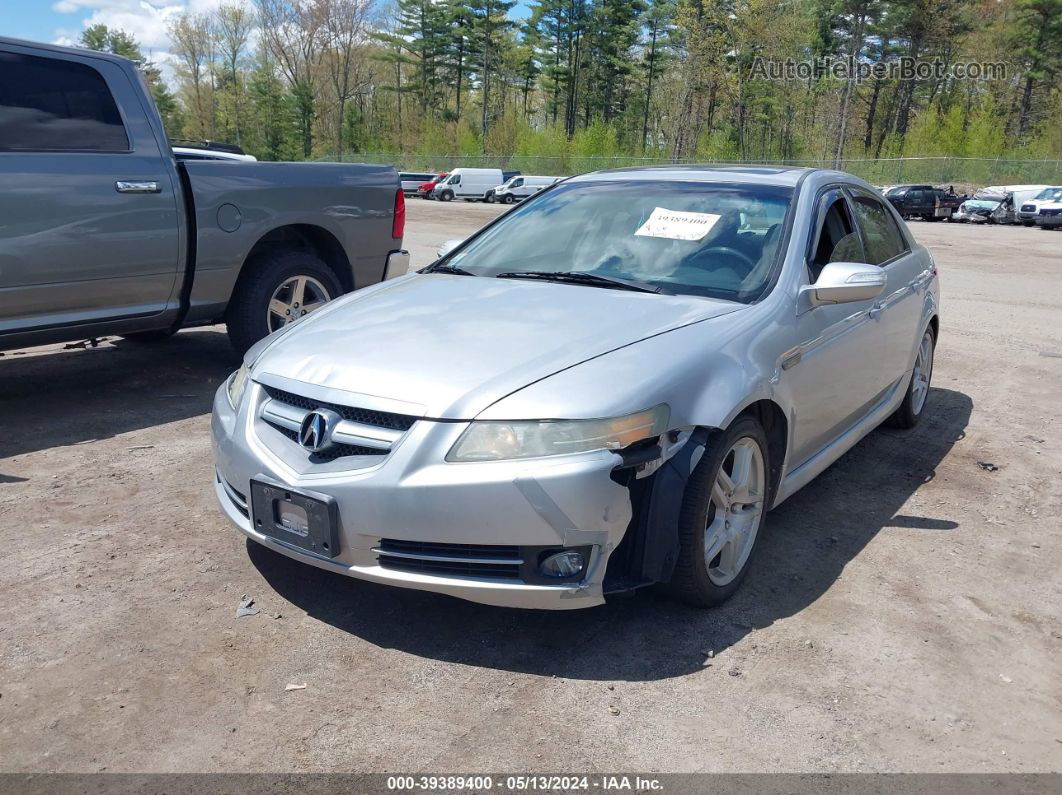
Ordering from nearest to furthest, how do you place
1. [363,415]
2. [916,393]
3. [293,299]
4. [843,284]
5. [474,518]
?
1. [474,518]
2. [363,415]
3. [843,284]
4. [916,393]
5. [293,299]

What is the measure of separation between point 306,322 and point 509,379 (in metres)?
1.21

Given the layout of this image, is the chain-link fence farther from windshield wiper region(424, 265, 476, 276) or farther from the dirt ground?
the dirt ground

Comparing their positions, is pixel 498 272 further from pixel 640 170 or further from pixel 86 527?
pixel 86 527

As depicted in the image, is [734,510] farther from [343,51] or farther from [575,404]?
[343,51]

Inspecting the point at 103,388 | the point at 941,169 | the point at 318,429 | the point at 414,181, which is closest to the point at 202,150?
the point at 103,388

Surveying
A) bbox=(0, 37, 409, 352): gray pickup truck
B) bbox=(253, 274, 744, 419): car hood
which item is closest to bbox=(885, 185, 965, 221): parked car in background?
bbox=(0, 37, 409, 352): gray pickup truck

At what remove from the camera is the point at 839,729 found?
2.72 m

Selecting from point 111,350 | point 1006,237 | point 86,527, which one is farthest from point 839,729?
point 1006,237

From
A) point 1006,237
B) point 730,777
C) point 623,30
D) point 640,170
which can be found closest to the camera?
point 730,777

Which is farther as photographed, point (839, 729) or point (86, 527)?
point (86, 527)

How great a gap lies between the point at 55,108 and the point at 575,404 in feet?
13.1

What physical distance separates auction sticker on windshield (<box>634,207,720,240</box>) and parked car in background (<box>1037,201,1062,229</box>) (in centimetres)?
3299

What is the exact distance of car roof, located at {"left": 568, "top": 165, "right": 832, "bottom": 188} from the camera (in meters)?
4.44

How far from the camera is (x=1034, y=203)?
32.9 meters
